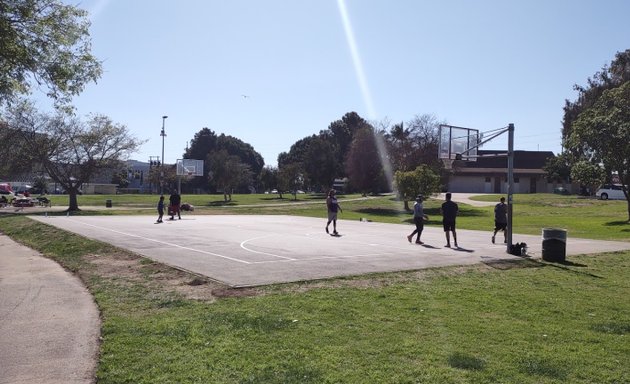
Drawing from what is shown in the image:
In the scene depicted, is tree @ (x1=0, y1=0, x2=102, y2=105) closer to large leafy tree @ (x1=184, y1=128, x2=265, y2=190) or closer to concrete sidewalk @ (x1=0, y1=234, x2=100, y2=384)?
concrete sidewalk @ (x1=0, y1=234, x2=100, y2=384)

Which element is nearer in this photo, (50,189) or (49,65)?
(49,65)

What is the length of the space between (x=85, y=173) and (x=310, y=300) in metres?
43.8

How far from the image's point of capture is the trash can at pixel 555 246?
51.8 ft

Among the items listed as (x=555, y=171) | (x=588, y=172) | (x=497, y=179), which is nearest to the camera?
(x=588, y=172)

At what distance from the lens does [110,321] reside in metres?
8.00

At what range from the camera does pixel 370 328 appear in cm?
750

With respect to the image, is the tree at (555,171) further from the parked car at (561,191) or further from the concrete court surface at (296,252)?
the concrete court surface at (296,252)

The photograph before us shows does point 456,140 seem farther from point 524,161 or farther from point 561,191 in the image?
point 524,161

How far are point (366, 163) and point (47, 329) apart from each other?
189ft

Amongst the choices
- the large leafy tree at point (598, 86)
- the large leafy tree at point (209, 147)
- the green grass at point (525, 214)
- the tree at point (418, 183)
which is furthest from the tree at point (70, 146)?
the large leafy tree at point (209, 147)

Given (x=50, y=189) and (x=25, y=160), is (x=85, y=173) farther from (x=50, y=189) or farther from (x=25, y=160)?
(x=50, y=189)

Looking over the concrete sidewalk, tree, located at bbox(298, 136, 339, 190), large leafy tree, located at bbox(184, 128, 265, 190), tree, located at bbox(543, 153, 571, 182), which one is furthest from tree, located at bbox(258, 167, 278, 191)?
the concrete sidewalk

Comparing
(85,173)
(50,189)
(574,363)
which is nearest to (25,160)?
(85,173)

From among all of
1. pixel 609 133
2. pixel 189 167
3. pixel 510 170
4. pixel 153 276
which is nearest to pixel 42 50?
pixel 153 276
